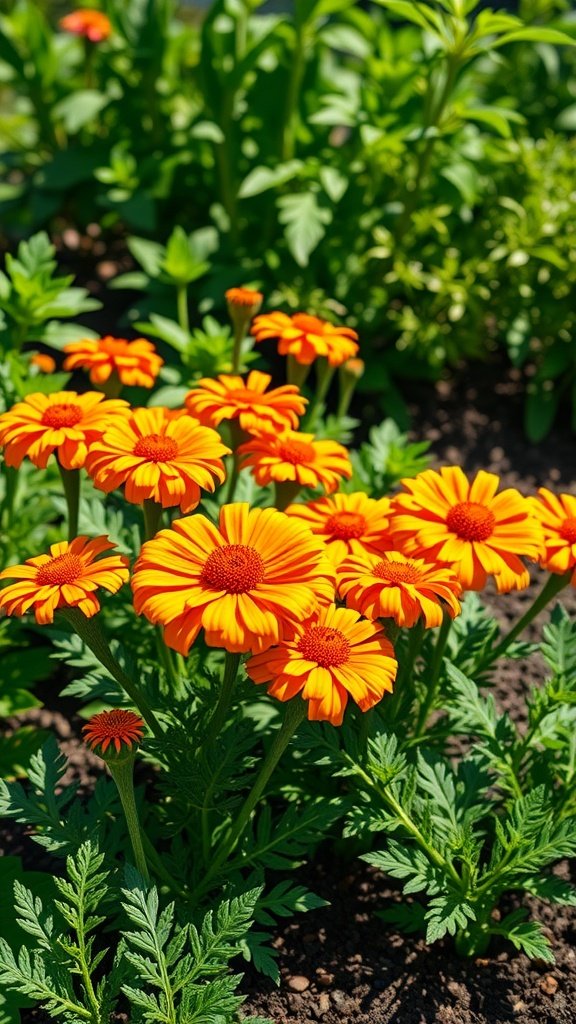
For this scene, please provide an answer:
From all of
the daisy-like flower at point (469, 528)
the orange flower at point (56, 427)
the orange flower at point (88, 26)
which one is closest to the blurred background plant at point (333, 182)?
the orange flower at point (88, 26)

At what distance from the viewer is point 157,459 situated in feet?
6.13

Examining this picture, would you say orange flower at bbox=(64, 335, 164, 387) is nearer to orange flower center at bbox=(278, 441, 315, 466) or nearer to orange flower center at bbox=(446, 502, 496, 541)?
orange flower center at bbox=(278, 441, 315, 466)

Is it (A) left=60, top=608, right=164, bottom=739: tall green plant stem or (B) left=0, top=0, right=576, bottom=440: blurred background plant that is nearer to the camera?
(A) left=60, top=608, right=164, bottom=739: tall green plant stem

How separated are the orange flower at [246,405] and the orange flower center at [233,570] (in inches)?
19.1

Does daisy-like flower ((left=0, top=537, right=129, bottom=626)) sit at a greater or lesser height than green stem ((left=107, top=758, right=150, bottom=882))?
greater

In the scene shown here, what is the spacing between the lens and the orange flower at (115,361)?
7.73 feet

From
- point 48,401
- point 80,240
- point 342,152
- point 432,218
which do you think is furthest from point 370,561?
point 80,240

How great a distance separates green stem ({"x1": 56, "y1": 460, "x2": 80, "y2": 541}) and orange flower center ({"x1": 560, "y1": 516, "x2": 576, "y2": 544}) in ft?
3.36

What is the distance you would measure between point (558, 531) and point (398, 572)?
0.42 m

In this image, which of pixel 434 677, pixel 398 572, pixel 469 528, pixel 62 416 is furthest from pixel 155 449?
pixel 434 677

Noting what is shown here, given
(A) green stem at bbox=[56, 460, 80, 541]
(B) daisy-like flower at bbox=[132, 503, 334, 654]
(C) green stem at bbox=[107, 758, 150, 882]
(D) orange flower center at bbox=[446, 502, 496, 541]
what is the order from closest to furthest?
(B) daisy-like flower at bbox=[132, 503, 334, 654] → (C) green stem at bbox=[107, 758, 150, 882] → (D) orange flower center at bbox=[446, 502, 496, 541] → (A) green stem at bbox=[56, 460, 80, 541]

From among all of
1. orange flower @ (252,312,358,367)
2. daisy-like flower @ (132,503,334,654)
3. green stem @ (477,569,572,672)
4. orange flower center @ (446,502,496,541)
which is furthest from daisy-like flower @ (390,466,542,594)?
orange flower @ (252,312,358,367)

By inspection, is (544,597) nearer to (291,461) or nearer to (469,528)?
(469,528)

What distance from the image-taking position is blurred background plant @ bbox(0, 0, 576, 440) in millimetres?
3711
